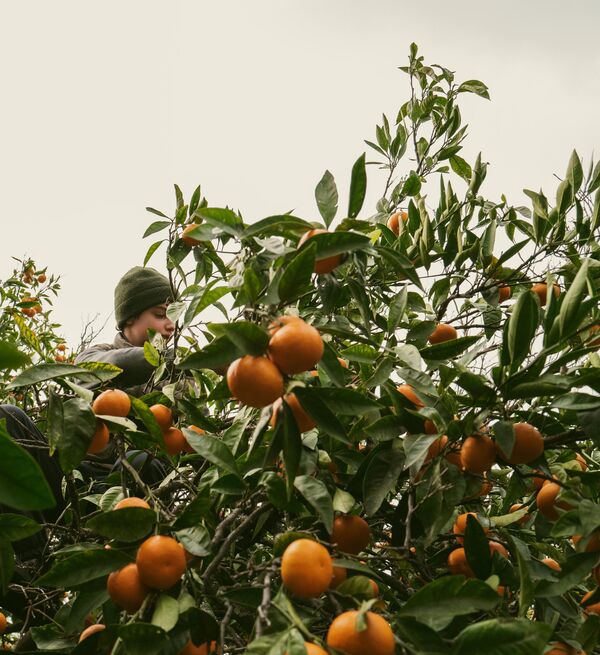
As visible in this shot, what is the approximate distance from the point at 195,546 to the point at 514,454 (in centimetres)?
59

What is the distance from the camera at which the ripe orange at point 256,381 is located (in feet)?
2.75

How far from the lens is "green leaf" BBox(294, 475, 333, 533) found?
0.96m

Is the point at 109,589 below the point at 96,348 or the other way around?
below

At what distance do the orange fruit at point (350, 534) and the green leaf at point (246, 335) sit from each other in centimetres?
44

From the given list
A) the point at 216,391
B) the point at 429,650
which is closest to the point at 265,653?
the point at 429,650

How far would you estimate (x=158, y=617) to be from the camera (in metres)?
0.89

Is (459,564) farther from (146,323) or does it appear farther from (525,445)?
(146,323)

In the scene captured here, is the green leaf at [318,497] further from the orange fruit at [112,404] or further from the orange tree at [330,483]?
the orange fruit at [112,404]

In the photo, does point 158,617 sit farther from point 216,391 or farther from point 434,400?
point 434,400

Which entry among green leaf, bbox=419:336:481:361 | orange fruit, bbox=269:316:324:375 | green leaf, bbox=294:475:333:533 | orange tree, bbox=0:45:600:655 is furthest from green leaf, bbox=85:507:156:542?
green leaf, bbox=419:336:481:361

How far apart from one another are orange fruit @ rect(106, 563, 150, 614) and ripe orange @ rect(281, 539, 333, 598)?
244 mm

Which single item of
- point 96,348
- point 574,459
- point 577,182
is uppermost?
point 577,182

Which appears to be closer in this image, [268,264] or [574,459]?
[268,264]

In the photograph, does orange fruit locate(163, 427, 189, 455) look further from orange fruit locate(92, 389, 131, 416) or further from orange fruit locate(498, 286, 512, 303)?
orange fruit locate(498, 286, 512, 303)
